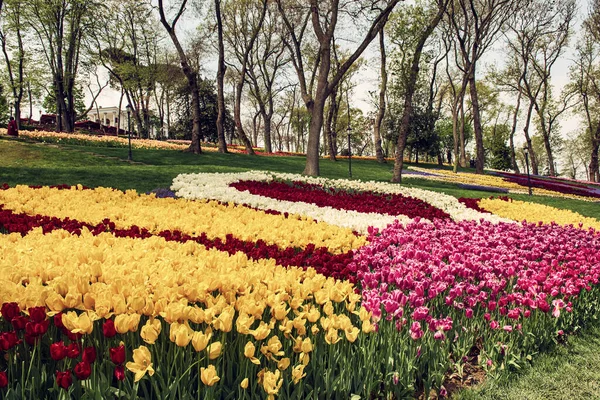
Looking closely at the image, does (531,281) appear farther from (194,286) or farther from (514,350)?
(194,286)

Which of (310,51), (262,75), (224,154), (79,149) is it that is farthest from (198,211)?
(262,75)

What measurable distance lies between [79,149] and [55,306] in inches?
790

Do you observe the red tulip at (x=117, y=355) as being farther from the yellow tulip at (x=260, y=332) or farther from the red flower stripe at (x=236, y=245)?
the red flower stripe at (x=236, y=245)

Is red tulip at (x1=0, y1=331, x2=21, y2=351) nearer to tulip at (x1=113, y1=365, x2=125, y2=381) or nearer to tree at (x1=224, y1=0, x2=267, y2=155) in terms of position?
tulip at (x1=113, y1=365, x2=125, y2=381)

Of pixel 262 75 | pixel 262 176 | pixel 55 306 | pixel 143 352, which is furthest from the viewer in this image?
Answer: pixel 262 75

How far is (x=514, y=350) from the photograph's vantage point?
140 inches

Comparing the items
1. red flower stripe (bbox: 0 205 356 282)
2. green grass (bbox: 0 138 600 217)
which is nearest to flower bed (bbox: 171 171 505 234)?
green grass (bbox: 0 138 600 217)

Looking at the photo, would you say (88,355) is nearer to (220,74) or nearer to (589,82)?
(220,74)

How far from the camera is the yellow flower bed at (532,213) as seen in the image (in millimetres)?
9625

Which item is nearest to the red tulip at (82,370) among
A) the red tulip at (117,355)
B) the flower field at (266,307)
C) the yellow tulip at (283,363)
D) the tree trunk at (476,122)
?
the flower field at (266,307)

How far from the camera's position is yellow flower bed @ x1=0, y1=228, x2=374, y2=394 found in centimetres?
227

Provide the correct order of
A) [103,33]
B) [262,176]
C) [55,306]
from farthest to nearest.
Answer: [103,33] < [262,176] < [55,306]

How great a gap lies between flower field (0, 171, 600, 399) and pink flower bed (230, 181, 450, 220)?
2.68 meters

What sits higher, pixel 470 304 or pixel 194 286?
pixel 194 286
